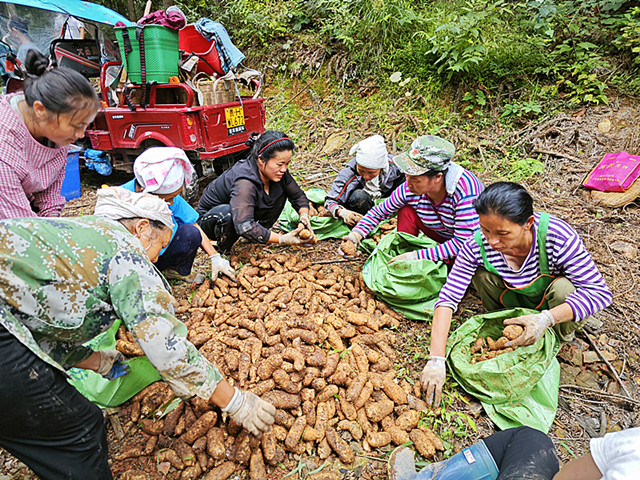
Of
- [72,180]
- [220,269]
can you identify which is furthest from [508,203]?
[72,180]

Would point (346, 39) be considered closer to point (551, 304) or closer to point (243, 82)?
point (243, 82)

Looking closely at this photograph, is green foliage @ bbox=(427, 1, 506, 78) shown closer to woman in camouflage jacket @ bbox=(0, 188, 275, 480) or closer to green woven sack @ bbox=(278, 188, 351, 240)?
green woven sack @ bbox=(278, 188, 351, 240)

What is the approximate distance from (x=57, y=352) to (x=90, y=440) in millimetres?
370

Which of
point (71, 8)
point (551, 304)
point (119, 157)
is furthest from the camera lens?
point (71, 8)

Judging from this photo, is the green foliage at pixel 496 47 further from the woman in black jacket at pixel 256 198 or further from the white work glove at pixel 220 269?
the white work glove at pixel 220 269

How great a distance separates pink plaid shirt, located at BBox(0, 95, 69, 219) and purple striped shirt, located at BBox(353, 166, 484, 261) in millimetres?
2423

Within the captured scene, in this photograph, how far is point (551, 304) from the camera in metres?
2.16

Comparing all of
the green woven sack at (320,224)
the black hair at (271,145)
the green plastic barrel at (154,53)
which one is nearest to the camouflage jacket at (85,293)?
the black hair at (271,145)

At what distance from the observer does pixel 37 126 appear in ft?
6.35

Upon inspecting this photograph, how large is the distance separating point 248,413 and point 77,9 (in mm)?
7339

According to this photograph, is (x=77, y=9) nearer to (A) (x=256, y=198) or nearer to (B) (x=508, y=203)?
(A) (x=256, y=198)

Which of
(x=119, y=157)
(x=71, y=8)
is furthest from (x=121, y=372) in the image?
(x=71, y=8)

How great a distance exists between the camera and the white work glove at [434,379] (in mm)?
1942

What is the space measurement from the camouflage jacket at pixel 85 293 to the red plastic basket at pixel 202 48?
4.44 metres
